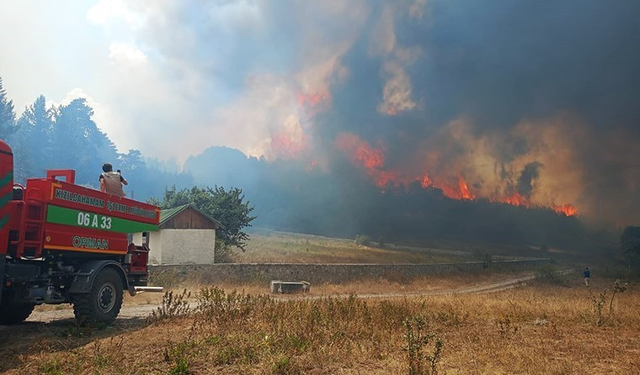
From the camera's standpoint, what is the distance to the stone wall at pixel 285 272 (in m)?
24.7

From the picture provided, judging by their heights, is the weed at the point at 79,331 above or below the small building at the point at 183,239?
below

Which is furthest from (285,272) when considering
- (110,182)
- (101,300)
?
(101,300)

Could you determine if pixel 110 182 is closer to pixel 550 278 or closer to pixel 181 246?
pixel 181 246

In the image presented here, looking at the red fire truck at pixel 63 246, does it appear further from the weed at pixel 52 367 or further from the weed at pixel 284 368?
the weed at pixel 284 368

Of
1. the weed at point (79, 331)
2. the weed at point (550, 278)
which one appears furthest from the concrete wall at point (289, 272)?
the weed at point (79, 331)

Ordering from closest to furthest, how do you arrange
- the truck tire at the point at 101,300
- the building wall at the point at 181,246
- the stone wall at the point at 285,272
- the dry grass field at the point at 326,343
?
the dry grass field at the point at 326,343 < the truck tire at the point at 101,300 < the stone wall at the point at 285,272 < the building wall at the point at 181,246

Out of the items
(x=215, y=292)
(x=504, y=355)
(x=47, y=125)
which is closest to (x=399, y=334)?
(x=504, y=355)

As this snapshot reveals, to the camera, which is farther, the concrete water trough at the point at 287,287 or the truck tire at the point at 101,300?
the concrete water trough at the point at 287,287

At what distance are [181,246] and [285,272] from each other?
7.91 metres

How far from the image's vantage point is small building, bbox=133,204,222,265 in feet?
96.7

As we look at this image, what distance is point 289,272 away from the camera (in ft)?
96.7

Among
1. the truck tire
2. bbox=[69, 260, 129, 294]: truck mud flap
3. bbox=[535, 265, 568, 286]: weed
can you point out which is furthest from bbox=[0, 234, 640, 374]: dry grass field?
bbox=[535, 265, 568, 286]: weed

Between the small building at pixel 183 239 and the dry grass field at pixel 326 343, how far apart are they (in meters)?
18.6

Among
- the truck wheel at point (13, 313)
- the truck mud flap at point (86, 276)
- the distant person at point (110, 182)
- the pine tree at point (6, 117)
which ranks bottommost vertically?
the truck wheel at point (13, 313)
